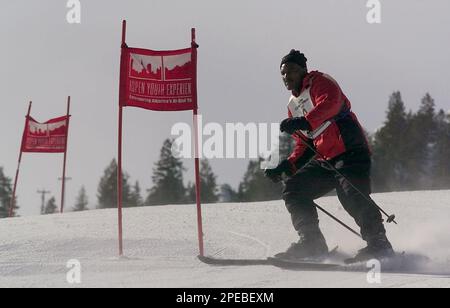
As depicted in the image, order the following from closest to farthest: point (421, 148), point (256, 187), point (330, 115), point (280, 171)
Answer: point (330, 115) < point (280, 171) < point (256, 187) < point (421, 148)

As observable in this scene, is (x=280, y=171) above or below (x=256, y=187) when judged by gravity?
below

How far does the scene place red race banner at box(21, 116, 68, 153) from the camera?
14164mm

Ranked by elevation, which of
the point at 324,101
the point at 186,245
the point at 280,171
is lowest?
the point at 186,245

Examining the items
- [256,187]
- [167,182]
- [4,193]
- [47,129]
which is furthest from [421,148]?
[47,129]

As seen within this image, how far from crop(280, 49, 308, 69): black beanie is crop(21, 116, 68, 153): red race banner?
10.0 m

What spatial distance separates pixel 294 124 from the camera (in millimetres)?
4738

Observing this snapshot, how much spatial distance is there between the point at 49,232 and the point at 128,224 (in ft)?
3.75

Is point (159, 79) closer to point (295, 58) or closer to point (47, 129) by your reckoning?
point (295, 58)

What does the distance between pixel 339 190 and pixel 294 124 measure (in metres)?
0.75

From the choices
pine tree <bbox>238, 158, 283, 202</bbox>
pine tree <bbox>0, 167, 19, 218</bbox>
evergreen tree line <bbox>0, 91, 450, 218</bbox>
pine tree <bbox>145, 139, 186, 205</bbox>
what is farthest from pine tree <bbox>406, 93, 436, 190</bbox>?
pine tree <bbox>0, 167, 19, 218</bbox>

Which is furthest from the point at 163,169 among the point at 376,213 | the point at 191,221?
the point at 376,213


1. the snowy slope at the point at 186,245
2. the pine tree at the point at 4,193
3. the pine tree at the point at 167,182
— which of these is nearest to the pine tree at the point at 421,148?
the pine tree at the point at 167,182

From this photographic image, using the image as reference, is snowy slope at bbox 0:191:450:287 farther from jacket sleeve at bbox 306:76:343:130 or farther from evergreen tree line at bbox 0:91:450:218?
evergreen tree line at bbox 0:91:450:218
